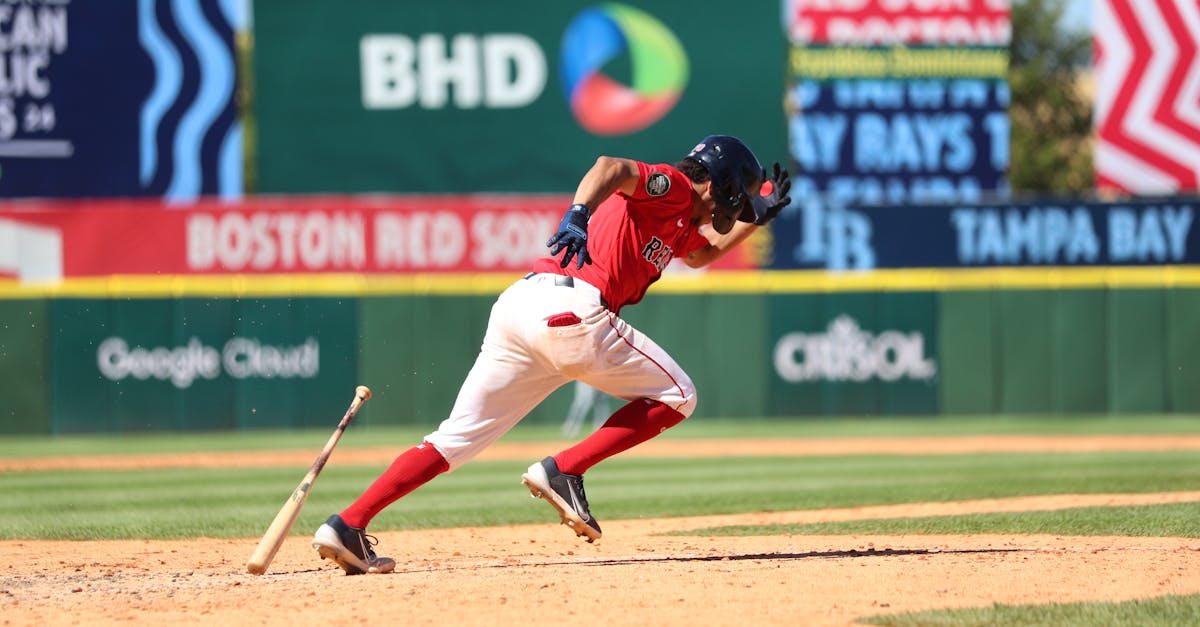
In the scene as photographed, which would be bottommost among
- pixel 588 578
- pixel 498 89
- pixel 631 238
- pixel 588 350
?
pixel 588 578

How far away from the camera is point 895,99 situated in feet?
50.5

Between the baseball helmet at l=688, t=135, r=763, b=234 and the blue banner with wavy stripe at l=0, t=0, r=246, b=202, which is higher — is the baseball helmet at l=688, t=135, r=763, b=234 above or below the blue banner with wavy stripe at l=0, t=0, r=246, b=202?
below

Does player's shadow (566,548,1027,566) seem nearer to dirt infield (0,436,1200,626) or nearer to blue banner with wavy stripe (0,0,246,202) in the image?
dirt infield (0,436,1200,626)

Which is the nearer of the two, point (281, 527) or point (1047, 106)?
point (281, 527)

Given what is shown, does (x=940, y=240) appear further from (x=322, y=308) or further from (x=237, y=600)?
(x=237, y=600)

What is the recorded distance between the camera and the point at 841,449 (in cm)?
1219

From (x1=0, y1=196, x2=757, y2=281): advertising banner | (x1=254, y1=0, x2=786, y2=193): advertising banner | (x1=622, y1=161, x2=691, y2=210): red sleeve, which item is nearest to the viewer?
(x1=622, y1=161, x2=691, y2=210): red sleeve

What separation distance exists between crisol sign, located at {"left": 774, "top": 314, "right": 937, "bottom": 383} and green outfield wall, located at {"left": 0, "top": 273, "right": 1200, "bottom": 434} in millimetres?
14

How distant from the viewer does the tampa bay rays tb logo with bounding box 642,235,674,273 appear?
16.6 feet

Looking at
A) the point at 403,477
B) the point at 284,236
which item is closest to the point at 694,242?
the point at 403,477

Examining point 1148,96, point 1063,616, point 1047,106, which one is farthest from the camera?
point 1047,106

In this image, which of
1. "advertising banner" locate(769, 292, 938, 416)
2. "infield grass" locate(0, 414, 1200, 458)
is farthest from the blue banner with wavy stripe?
"advertising banner" locate(769, 292, 938, 416)

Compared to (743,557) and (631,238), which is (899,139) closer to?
(743,557)

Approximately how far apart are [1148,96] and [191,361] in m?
10.0
